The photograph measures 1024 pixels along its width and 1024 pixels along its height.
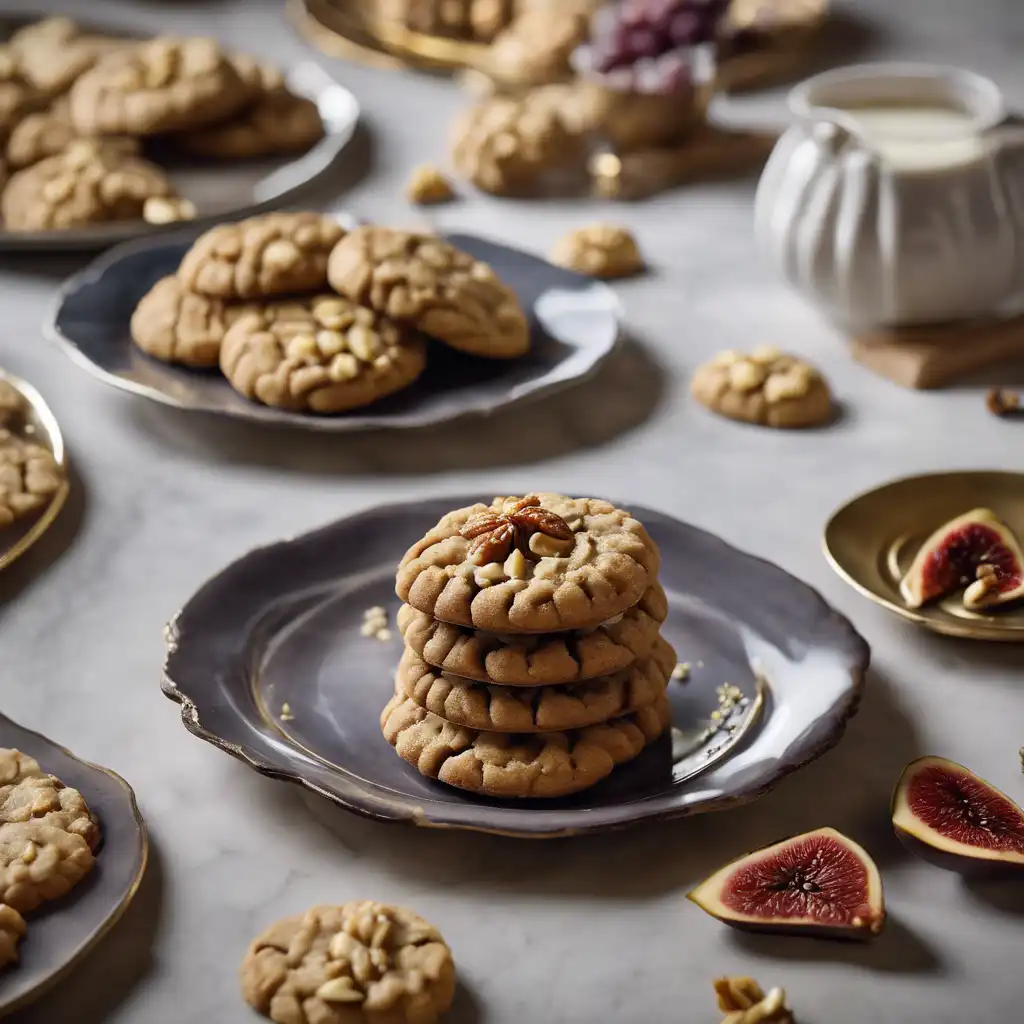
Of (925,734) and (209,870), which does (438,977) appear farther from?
(925,734)

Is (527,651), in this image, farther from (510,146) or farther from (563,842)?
(510,146)

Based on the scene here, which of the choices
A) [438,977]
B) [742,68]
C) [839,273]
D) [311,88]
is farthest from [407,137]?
[438,977]

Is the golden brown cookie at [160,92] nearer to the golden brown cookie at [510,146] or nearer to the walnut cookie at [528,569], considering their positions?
the golden brown cookie at [510,146]

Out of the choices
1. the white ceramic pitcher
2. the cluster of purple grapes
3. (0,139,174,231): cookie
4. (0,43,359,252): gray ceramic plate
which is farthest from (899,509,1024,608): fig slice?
(0,139,174,231): cookie

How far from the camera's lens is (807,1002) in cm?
124

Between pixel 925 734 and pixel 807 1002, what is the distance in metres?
0.42

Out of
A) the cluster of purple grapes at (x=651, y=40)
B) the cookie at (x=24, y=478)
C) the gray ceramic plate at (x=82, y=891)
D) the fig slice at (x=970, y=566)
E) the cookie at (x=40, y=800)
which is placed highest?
the cluster of purple grapes at (x=651, y=40)

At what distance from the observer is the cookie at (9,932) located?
4.02 ft

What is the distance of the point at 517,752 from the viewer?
4.69 feet

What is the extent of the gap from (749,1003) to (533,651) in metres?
0.36

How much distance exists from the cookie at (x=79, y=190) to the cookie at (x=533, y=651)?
151 cm

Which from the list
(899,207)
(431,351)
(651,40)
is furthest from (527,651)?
(651,40)

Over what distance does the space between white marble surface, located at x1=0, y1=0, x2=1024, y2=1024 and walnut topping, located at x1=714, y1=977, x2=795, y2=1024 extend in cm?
3

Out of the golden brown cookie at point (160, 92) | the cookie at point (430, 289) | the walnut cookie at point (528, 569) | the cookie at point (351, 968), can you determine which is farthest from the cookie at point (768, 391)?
the golden brown cookie at point (160, 92)
